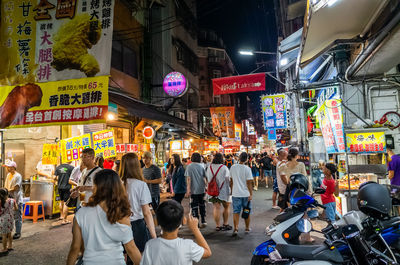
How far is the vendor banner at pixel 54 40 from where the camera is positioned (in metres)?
4.71

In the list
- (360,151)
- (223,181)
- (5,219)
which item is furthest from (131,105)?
(360,151)

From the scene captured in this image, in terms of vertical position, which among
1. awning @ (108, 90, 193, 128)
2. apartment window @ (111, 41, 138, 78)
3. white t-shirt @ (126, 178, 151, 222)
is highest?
apartment window @ (111, 41, 138, 78)

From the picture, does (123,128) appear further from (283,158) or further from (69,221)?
(283,158)

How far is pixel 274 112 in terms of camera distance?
16.7m

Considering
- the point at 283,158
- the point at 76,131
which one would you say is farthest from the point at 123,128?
the point at 283,158

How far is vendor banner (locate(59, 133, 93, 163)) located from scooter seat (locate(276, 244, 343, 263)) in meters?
8.11

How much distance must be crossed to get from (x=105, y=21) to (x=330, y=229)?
16.7 feet

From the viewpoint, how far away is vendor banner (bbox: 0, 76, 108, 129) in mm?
4594

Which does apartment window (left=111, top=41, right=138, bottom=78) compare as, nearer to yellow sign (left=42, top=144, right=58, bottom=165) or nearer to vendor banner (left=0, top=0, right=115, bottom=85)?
yellow sign (left=42, top=144, right=58, bottom=165)

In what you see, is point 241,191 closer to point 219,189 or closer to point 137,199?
point 219,189

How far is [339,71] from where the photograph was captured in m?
9.54

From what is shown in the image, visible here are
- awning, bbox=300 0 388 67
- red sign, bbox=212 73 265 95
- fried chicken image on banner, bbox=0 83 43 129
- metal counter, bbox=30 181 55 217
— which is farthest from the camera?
red sign, bbox=212 73 265 95

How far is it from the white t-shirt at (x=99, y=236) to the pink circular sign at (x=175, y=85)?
540 inches

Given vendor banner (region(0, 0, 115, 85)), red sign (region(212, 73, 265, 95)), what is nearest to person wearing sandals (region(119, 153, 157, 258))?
vendor banner (region(0, 0, 115, 85))
